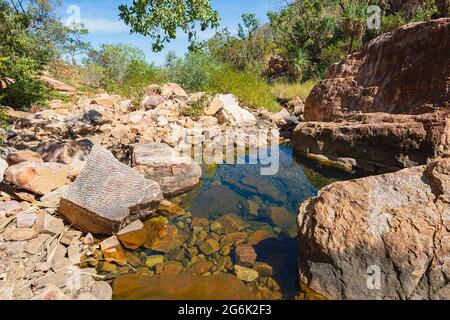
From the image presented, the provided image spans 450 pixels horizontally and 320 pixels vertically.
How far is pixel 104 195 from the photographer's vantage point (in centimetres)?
330

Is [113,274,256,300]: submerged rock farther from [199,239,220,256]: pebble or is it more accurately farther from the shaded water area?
[199,239,220,256]: pebble

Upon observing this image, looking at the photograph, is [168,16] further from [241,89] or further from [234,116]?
[241,89]

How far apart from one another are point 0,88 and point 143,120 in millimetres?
4239

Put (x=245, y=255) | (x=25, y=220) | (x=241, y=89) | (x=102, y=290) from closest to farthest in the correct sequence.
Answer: (x=102, y=290)
(x=245, y=255)
(x=25, y=220)
(x=241, y=89)

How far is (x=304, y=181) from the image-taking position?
5090 mm

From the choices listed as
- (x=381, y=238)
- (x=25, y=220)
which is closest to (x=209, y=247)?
(x=381, y=238)

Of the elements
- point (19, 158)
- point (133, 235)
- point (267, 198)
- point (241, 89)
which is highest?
point (241, 89)

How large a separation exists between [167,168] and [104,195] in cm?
120

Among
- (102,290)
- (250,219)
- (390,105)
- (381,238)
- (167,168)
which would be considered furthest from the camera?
(390,105)

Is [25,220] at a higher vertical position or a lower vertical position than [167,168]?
lower

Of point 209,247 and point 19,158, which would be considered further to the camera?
point 19,158

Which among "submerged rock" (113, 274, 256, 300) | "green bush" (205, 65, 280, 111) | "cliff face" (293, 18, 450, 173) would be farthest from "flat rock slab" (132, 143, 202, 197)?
"green bush" (205, 65, 280, 111)

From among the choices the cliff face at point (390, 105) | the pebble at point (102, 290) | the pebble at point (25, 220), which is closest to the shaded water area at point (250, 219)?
the pebble at point (102, 290)

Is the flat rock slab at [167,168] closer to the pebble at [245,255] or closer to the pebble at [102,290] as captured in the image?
the pebble at [245,255]
